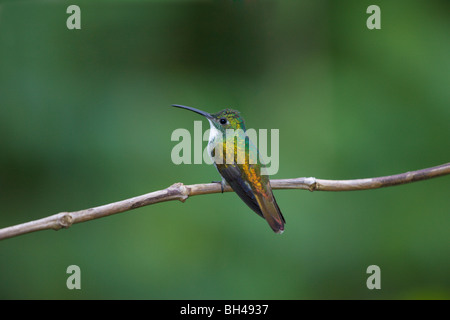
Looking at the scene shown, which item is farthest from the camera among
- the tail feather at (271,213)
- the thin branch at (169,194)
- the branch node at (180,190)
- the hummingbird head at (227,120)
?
the hummingbird head at (227,120)

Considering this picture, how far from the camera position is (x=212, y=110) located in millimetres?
2428

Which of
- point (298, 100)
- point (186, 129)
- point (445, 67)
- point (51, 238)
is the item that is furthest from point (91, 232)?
point (445, 67)

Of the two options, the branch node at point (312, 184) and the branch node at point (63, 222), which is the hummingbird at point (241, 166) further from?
the branch node at point (63, 222)

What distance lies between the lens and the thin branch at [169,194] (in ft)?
3.71

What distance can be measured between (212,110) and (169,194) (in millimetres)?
1230

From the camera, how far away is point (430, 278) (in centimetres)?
248

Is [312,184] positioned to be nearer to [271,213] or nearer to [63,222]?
[271,213]

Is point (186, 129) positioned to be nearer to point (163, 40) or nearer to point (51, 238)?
point (163, 40)

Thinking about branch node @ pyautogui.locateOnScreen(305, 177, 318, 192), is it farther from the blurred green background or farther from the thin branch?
the blurred green background

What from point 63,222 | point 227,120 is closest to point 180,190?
point 63,222

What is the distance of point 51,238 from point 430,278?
2031mm

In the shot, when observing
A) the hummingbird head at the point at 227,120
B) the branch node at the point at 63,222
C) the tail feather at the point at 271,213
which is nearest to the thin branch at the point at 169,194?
the branch node at the point at 63,222

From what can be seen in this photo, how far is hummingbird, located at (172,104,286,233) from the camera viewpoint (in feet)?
4.80

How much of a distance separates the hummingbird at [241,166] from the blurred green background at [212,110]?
26.5 inches
